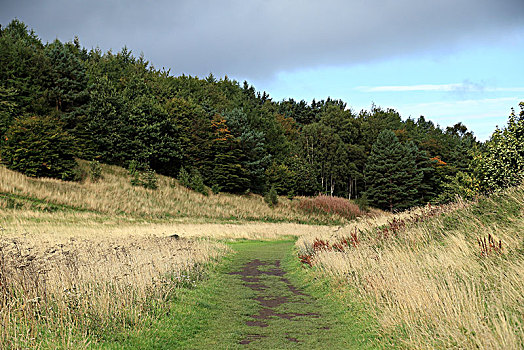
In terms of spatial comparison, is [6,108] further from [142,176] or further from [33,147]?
[142,176]

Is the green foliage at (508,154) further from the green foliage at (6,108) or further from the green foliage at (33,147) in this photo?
the green foliage at (6,108)

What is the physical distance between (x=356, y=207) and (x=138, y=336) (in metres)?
67.1

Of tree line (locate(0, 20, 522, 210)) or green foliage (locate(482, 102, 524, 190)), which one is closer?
green foliage (locate(482, 102, 524, 190))

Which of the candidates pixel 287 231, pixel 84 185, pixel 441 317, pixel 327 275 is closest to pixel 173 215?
pixel 84 185

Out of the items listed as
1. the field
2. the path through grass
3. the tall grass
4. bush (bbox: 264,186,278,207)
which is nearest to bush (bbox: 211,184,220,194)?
bush (bbox: 264,186,278,207)

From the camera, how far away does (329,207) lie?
67.8 meters

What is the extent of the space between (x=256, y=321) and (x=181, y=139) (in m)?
57.7

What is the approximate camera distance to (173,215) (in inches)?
1820

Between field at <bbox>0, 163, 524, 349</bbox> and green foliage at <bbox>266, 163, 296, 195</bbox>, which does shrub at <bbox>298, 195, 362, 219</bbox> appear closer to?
green foliage at <bbox>266, 163, 296, 195</bbox>

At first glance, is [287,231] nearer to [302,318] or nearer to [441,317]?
[302,318]

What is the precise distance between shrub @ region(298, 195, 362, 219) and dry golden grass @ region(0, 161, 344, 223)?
140 cm

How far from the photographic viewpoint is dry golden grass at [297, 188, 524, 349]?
5.86m

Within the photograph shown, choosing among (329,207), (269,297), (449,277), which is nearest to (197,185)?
(329,207)

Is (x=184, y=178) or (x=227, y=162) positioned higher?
(x=227, y=162)
